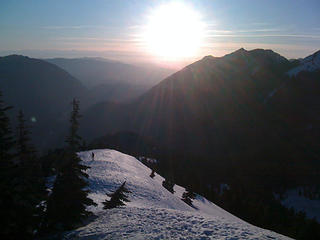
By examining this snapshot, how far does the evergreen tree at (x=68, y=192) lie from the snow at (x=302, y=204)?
84973 mm

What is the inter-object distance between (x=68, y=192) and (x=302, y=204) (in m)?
94.4

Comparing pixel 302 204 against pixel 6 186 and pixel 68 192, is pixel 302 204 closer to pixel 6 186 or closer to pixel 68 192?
pixel 68 192

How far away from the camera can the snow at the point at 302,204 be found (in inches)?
3100

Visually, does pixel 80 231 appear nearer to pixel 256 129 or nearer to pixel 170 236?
pixel 170 236

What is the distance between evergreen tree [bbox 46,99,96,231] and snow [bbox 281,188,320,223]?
85.0 m

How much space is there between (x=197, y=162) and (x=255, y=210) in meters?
73.0

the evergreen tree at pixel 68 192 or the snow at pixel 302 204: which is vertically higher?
the evergreen tree at pixel 68 192

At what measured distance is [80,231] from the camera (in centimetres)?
1216

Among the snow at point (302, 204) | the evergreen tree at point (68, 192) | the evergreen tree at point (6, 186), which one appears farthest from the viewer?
the snow at point (302, 204)

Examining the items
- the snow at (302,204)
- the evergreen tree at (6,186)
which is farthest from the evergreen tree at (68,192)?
the snow at (302,204)

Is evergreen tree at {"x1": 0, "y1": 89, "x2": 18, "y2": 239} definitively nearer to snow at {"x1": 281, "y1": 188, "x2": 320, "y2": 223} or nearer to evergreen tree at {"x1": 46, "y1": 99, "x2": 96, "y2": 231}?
evergreen tree at {"x1": 46, "y1": 99, "x2": 96, "y2": 231}

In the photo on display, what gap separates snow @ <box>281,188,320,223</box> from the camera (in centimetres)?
7875

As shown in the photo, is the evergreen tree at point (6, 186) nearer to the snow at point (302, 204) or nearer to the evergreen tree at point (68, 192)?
the evergreen tree at point (68, 192)

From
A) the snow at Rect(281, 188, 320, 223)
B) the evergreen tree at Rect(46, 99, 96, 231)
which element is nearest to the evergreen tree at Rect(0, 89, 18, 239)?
the evergreen tree at Rect(46, 99, 96, 231)
